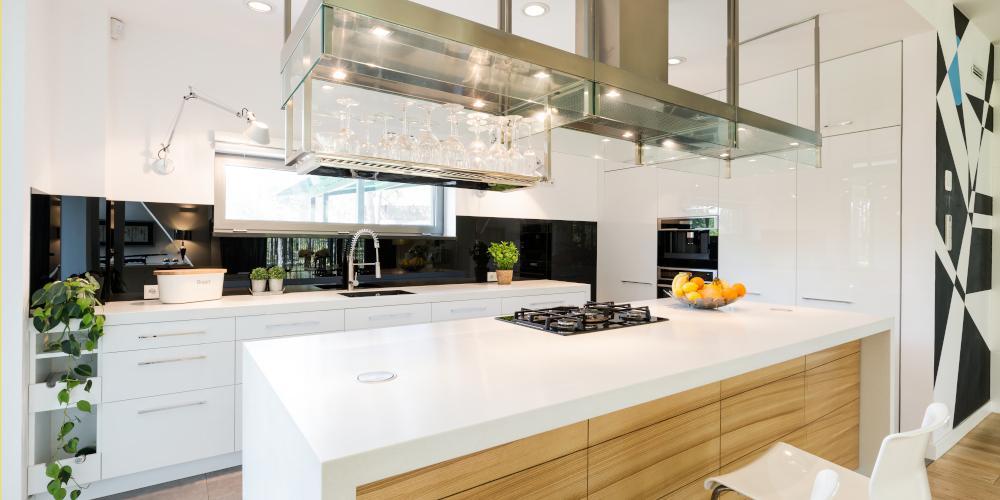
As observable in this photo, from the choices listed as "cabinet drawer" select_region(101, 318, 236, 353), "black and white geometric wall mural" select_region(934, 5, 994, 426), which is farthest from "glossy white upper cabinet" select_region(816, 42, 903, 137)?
"cabinet drawer" select_region(101, 318, 236, 353)

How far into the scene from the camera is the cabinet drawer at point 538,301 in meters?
3.65

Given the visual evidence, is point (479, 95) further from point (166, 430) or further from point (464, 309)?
point (166, 430)

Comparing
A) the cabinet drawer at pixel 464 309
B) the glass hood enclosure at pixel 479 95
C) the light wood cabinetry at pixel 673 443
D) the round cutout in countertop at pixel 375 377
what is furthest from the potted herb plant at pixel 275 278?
the light wood cabinetry at pixel 673 443

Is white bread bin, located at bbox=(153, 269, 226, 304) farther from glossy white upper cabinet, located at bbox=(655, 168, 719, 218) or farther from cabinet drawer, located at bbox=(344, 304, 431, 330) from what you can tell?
glossy white upper cabinet, located at bbox=(655, 168, 719, 218)

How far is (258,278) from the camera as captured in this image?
3.19m

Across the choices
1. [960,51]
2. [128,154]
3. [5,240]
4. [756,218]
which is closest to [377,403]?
[5,240]

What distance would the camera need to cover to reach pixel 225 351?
2.61 m

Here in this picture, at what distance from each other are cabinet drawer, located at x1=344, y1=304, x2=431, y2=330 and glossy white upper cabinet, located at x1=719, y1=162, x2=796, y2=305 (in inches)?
93.8

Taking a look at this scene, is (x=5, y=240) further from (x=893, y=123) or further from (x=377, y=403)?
(x=893, y=123)

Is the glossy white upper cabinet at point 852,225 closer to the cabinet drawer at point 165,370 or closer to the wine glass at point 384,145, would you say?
the wine glass at point 384,145

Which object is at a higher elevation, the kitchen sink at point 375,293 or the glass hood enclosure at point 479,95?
the glass hood enclosure at point 479,95

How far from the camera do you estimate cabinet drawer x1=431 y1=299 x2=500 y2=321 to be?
3.32 metres

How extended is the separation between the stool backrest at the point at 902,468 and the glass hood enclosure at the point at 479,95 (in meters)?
1.26

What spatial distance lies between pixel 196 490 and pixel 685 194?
3.89 meters
